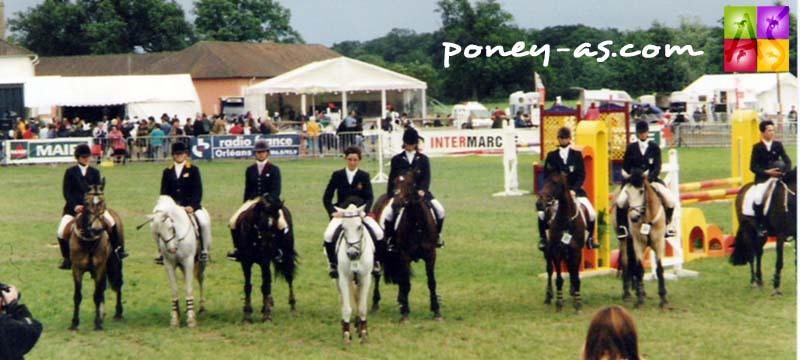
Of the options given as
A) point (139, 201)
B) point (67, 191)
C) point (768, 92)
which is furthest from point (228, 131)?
point (67, 191)

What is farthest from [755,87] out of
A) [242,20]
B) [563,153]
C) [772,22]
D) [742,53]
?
[772,22]

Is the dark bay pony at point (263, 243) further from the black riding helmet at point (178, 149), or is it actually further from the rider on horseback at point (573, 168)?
the rider on horseback at point (573, 168)

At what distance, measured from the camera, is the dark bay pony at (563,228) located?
48.6 feet

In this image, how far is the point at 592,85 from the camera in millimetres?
48938

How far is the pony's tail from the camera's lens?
54.9 feet

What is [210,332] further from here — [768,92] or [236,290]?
[768,92]

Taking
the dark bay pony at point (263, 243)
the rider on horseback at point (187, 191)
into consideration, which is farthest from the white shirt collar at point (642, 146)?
the rider on horseback at point (187, 191)

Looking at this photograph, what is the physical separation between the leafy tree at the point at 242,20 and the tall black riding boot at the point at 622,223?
71.7 metres

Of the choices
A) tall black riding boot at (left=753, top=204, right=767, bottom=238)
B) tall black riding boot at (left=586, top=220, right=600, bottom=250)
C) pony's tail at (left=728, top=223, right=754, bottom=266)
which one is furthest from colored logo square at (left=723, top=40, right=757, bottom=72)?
pony's tail at (left=728, top=223, right=754, bottom=266)

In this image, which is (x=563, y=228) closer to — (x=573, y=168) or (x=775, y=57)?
(x=573, y=168)

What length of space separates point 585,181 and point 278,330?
5.00 metres

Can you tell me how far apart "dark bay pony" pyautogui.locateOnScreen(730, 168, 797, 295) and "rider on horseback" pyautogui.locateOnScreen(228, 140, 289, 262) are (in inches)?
243

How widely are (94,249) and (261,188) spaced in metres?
2.00

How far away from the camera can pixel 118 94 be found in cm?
5806
